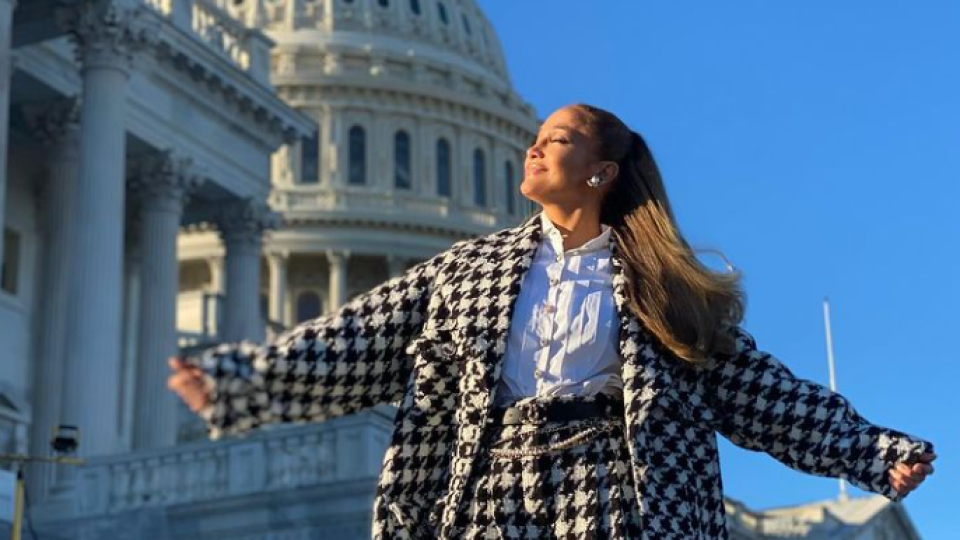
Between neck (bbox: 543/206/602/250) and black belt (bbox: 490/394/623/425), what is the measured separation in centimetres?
54

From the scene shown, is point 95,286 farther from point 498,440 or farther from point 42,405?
point 498,440

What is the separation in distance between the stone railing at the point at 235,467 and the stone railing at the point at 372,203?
177ft

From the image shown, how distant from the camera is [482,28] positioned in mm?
95125

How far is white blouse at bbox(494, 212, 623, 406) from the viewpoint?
176 inches

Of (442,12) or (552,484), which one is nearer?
(552,484)

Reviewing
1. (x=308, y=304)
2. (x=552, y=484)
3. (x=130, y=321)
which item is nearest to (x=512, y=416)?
(x=552, y=484)

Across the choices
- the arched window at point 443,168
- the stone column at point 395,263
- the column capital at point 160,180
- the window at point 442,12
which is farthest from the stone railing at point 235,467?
the window at point 442,12

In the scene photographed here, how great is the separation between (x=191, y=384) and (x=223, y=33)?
35.4m

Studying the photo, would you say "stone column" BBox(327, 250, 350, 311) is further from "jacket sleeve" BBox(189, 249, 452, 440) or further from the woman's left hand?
the woman's left hand

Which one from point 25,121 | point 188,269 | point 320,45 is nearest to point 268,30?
point 320,45

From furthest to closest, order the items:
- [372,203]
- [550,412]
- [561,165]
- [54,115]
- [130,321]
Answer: [372,203], [130,321], [54,115], [561,165], [550,412]

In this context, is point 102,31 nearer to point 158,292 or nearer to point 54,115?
point 54,115

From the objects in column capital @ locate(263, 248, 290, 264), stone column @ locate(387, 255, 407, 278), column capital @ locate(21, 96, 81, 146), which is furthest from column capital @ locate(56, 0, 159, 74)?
column capital @ locate(263, 248, 290, 264)

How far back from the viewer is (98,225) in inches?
1164
